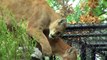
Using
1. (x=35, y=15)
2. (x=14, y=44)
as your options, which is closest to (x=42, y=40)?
(x=35, y=15)

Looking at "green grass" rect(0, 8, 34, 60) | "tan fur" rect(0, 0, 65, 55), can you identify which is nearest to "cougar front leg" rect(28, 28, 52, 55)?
"tan fur" rect(0, 0, 65, 55)

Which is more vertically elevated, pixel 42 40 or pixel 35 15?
pixel 35 15

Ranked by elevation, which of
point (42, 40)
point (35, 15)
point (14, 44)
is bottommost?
point (42, 40)

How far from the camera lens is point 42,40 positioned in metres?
5.70

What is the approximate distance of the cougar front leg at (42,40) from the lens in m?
5.63

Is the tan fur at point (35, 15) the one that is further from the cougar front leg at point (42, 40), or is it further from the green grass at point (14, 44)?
the green grass at point (14, 44)

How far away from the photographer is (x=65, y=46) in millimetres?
5836

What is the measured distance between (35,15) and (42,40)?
0.46 meters

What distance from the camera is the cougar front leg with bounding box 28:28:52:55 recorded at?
5.63 meters

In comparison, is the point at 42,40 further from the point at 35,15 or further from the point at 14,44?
the point at 14,44

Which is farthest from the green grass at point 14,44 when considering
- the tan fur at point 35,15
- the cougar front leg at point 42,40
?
the tan fur at point 35,15

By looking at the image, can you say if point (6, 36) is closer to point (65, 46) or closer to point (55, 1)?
point (65, 46)

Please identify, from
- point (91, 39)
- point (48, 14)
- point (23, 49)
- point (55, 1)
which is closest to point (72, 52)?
point (48, 14)

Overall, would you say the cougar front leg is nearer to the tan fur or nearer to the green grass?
the tan fur
